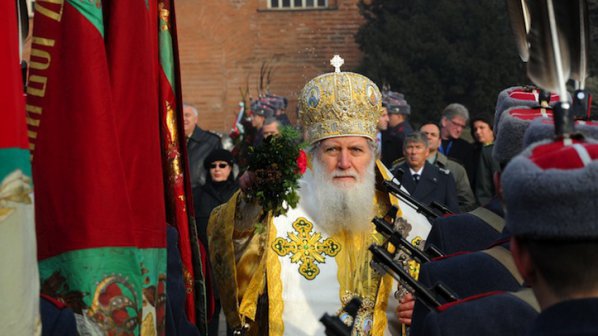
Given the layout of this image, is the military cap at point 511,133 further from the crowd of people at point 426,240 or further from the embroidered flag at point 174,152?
the embroidered flag at point 174,152

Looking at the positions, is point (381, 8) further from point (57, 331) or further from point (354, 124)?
point (57, 331)

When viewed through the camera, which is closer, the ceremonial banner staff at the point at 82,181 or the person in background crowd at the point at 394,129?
the ceremonial banner staff at the point at 82,181

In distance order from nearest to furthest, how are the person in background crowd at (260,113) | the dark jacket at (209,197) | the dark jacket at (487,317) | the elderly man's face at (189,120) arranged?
1. the dark jacket at (487,317)
2. the dark jacket at (209,197)
3. the elderly man's face at (189,120)
4. the person in background crowd at (260,113)

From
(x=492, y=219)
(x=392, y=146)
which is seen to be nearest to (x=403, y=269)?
(x=492, y=219)

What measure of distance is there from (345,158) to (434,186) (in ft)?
12.0

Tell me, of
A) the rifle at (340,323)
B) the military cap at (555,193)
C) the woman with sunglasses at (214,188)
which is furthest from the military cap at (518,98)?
the woman with sunglasses at (214,188)

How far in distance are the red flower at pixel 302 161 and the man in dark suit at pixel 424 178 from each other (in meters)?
3.47

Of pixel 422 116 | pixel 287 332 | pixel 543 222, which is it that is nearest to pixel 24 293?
pixel 543 222

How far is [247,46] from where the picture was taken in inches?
1533

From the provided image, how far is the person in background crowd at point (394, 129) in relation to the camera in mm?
12352

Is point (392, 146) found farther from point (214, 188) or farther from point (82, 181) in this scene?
point (82, 181)

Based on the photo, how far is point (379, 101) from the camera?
22.6 feet

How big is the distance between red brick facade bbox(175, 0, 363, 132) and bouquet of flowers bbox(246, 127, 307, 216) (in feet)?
104

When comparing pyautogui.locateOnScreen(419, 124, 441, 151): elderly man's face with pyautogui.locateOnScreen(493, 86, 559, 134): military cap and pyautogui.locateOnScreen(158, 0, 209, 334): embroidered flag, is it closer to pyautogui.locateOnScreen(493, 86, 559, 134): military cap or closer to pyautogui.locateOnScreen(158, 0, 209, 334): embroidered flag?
pyautogui.locateOnScreen(493, 86, 559, 134): military cap
